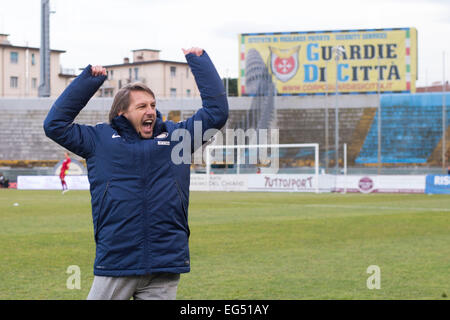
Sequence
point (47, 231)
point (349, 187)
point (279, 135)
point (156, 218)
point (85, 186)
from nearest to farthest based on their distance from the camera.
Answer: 1. point (156, 218)
2. point (47, 231)
3. point (349, 187)
4. point (85, 186)
5. point (279, 135)

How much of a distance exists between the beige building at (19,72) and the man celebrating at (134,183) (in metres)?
92.9

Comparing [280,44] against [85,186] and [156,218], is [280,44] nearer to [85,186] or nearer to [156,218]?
[85,186]

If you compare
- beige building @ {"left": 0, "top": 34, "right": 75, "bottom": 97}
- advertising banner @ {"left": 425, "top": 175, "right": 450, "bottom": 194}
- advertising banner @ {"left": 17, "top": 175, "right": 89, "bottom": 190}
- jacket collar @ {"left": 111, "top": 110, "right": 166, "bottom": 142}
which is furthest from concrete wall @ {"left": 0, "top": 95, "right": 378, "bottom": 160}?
jacket collar @ {"left": 111, "top": 110, "right": 166, "bottom": 142}

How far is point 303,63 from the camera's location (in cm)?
7544

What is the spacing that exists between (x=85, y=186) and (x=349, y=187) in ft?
50.8

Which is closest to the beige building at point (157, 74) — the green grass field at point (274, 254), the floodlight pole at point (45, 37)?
the floodlight pole at point (45, 37)

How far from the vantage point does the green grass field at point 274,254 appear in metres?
8.73

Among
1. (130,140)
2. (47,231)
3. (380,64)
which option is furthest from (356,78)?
(130,140)

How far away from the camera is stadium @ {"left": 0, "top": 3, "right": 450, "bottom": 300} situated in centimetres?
952

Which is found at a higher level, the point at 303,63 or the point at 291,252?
the point at 303,63

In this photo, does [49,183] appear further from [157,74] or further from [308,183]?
[157,74]

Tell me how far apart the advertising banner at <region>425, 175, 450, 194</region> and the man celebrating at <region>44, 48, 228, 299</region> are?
113ft

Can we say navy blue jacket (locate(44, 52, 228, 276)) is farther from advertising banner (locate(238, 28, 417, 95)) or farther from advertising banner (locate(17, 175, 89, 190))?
advertising banner (locate(238, 28, 417, 95))

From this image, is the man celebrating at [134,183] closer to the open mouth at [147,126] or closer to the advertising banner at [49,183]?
the open mouth at [147,126]
